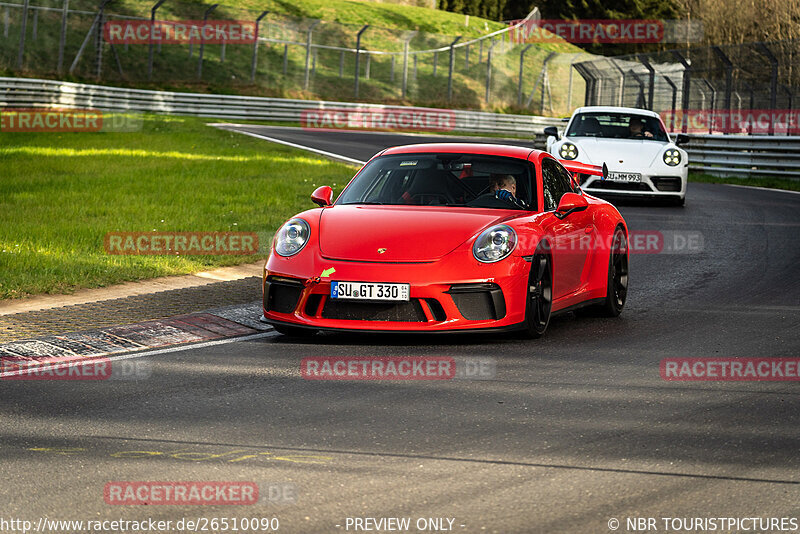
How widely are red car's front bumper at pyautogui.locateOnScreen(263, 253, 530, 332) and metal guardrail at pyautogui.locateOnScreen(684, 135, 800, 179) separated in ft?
58.6

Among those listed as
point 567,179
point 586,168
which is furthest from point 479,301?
point 586,168

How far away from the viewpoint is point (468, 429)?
5.54m

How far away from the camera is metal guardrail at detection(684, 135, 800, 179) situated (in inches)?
947

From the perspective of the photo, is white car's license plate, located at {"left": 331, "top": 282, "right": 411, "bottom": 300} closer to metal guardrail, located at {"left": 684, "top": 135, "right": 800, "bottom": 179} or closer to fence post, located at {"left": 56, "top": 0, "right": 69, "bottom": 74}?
metal guardrail, located at {"left": 684, "top": 135, "right": 800, "bottom": 179}

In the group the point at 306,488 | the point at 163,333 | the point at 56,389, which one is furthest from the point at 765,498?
the point at 163,333

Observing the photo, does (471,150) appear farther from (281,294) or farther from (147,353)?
(147,353)

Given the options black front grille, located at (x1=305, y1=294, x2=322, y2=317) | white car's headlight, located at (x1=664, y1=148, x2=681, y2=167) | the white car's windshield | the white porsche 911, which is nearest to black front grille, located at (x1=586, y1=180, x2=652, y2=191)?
the white porsche 911

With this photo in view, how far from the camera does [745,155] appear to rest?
2506 centimetres

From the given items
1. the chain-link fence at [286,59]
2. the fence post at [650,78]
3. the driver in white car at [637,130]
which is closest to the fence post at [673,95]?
the fence post at [650,78]

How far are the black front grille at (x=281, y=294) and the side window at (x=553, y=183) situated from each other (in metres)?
2.06

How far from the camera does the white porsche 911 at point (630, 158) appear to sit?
17.4m

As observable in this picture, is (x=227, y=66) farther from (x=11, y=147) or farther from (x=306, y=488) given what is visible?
(x=306, y=488)

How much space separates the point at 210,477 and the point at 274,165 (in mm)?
17182

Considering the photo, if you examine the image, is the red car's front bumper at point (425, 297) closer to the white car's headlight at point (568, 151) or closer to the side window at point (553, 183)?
the side window at point (553, 183)
